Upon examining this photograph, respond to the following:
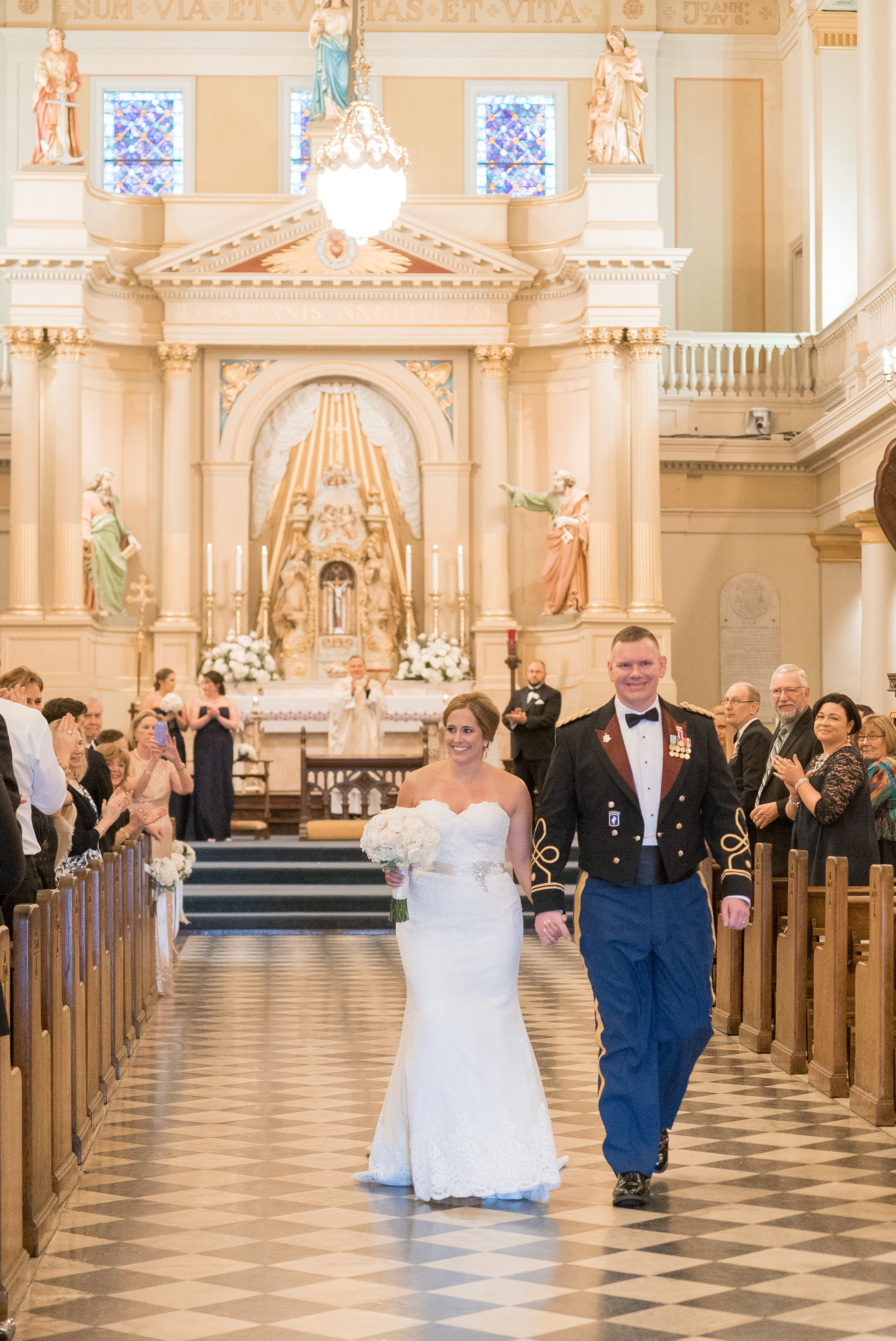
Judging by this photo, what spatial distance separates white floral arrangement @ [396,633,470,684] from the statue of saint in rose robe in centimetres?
112

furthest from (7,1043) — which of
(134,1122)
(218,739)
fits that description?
(218,739)

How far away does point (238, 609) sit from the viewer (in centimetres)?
1866

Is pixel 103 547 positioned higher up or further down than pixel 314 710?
higher up

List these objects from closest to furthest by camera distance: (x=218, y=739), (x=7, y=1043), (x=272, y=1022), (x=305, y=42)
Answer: (x=7, y=1043) < (x=272, y=1022) < (x=218, y=739) < (x=305, y=42)

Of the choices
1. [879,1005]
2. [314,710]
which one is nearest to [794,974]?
[879,1005]

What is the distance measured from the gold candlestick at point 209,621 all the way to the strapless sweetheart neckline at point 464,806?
13049 millimetres

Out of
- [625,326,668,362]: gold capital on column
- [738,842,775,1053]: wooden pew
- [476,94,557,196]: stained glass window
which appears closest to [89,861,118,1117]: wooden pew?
[738,842,775,1053]: wooden pew

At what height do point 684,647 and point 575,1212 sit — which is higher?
point 684,647

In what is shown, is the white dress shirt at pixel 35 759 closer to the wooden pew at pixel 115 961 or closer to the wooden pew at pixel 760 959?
the wooden pew at pixel 115 961

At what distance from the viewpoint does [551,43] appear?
68.0 ft

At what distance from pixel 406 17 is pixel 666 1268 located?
18.7 metres

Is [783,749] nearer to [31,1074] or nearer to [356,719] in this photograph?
[31,1074]

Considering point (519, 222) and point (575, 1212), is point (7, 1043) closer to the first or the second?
point (575, 1212)

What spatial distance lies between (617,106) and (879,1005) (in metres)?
13.8
